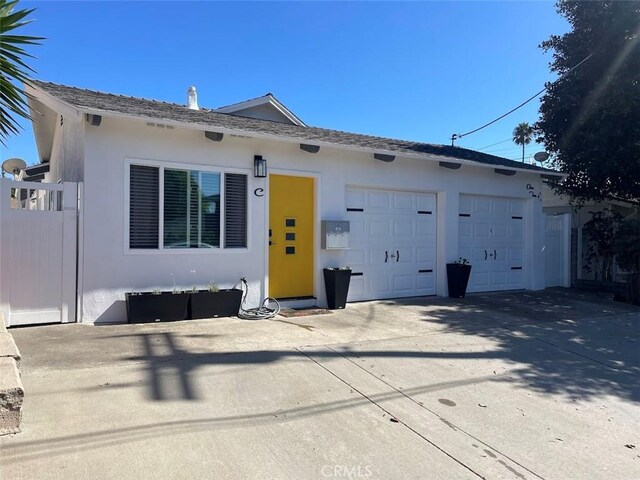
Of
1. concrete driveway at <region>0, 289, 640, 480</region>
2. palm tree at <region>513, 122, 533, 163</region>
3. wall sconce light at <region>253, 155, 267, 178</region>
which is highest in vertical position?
palm tree at <region>513, 122, 533, 163</region>

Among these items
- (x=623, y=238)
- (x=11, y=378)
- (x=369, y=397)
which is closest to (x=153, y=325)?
(x=11, y=378)

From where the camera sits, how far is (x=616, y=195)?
12000mm

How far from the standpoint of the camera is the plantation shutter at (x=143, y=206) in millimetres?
7016

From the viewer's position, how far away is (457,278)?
9891mm

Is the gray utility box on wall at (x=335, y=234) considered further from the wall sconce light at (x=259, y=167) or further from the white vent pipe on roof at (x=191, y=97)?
the white vent pipe on roof at (x=191, y=97)

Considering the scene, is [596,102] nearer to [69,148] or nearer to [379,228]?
[379,228]

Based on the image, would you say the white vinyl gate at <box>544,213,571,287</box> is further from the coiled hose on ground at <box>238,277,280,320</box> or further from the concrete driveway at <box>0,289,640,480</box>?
the coiled hose on ground at <box>238,277,280,320</box>

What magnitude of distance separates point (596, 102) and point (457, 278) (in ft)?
17.6

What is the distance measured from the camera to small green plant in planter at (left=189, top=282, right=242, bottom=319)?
7145 mm

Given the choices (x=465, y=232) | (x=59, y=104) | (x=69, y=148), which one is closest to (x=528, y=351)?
Answer: (x=465, y=232)

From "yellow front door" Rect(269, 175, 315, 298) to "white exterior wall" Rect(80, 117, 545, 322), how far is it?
0.20 metres

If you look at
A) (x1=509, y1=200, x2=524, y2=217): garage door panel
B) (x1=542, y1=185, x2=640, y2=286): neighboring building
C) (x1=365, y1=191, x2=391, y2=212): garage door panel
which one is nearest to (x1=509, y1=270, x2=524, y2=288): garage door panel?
(x1=509, y1=200, x2=524, y2=217): garage door panel

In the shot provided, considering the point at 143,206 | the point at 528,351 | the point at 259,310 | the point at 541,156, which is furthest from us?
the point at 541,156

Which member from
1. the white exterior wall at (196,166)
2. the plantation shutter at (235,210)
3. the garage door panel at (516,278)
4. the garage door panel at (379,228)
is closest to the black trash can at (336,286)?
the white exterior wall at (196,166)
